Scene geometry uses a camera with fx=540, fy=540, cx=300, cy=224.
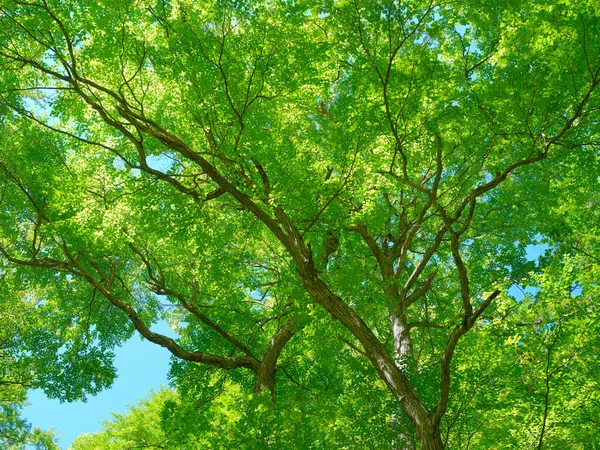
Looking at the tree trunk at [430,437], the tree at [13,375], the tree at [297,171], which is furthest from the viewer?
the tree at [13,375]

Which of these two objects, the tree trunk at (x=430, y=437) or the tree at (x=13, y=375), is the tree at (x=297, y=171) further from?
the tree at (x=13, y=375)

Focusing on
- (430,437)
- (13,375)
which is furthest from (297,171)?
(13,375)

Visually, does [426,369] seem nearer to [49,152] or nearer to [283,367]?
[283,367]

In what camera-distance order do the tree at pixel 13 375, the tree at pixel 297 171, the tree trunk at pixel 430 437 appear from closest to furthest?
the tree trunk at pixel 430 437, the tree at pixel 297 171, the tree at pixel 13 375

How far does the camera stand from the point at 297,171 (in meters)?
7.92

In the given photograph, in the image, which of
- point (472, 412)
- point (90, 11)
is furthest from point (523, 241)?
point (90, 11)

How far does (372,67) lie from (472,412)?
4562mm

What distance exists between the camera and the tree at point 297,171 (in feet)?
19.9

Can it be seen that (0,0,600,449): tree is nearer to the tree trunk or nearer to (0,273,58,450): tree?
the tree trunk

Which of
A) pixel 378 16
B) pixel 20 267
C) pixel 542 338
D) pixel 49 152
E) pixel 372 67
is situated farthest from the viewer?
pixel 20 267

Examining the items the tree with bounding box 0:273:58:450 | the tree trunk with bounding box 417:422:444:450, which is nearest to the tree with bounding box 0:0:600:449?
the tree trunk with bounding box 417:422:444:450

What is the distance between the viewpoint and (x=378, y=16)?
17.6 feet

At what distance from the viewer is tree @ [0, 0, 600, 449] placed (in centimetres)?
606

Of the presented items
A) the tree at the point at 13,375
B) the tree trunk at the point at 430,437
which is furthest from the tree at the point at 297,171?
the tree at the point at 13,375
